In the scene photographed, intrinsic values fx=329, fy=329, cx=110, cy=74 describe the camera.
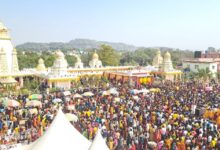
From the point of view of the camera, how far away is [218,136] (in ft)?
42.8

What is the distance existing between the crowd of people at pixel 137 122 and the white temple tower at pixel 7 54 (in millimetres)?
12457

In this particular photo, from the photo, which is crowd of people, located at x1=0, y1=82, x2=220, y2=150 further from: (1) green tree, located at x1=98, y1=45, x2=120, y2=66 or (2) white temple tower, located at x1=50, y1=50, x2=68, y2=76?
(1) green tree, located at x1=98, y1=45, x2=120, y2=66

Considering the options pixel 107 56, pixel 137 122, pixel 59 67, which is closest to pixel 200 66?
pixel 107 56

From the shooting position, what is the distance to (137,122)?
14992mm

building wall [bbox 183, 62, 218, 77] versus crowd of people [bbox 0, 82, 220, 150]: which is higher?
building wall [bbox 183, 62, 218, 77]

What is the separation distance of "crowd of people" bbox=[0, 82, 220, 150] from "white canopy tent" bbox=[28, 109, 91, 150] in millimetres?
2391

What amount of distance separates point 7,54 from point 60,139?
91.7ft

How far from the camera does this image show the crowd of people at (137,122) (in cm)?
1227

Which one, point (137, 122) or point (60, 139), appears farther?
point (137, 122)

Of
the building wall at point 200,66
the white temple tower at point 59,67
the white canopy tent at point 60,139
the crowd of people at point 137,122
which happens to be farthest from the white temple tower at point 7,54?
the building wall at point 200,66

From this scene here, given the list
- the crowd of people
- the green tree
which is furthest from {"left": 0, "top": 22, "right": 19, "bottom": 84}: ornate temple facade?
the green tree

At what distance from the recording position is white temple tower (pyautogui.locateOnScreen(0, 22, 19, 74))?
33.4 metres

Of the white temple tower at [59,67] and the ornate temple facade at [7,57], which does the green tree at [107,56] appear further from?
the white temple tower at [59,67]

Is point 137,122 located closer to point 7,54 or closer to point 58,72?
point 58,72
